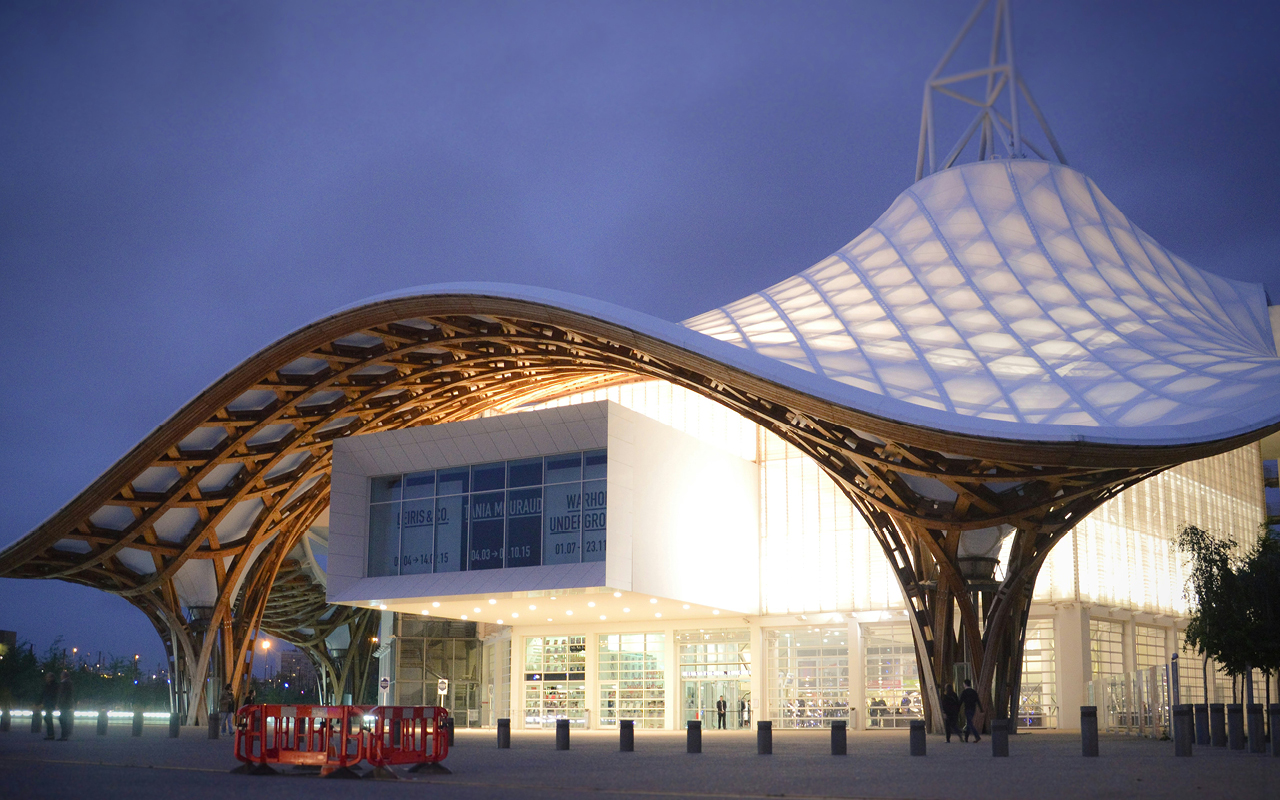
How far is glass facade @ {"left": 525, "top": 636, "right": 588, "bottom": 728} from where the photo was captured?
4872 cm

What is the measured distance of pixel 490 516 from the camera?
38.2 m

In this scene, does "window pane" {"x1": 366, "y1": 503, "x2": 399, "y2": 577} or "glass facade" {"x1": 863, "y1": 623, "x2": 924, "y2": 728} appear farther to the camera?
"glass facade" {"x1": 863, "y1": 623, "x2": 924, "y2": 728}

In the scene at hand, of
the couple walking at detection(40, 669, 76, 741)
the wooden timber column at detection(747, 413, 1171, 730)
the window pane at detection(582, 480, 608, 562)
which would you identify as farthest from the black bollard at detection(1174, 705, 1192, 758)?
the couple walking at detection(40, 669, 76, 741)

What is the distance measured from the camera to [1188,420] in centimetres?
2250

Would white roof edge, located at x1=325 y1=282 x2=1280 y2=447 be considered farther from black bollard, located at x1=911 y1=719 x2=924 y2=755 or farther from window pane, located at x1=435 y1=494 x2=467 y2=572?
window pane, located at x1=435 y1=494 x2=467 y2=572

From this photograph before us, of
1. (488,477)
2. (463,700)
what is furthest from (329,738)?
(463,700)

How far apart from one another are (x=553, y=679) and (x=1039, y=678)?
19.8 meters

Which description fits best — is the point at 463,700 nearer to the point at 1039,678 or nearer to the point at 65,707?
the point at 1039,678

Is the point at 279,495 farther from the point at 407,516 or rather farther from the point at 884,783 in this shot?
the point at 884,783

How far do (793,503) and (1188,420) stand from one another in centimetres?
2335

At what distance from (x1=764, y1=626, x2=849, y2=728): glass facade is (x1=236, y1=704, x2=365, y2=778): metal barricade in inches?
1228

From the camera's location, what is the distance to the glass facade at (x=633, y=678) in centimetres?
4672

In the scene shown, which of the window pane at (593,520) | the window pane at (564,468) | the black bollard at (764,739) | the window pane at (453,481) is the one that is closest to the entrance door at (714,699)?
the window pane at (593,520)

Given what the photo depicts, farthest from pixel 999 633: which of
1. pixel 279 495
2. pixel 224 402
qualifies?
pixel 279 495
